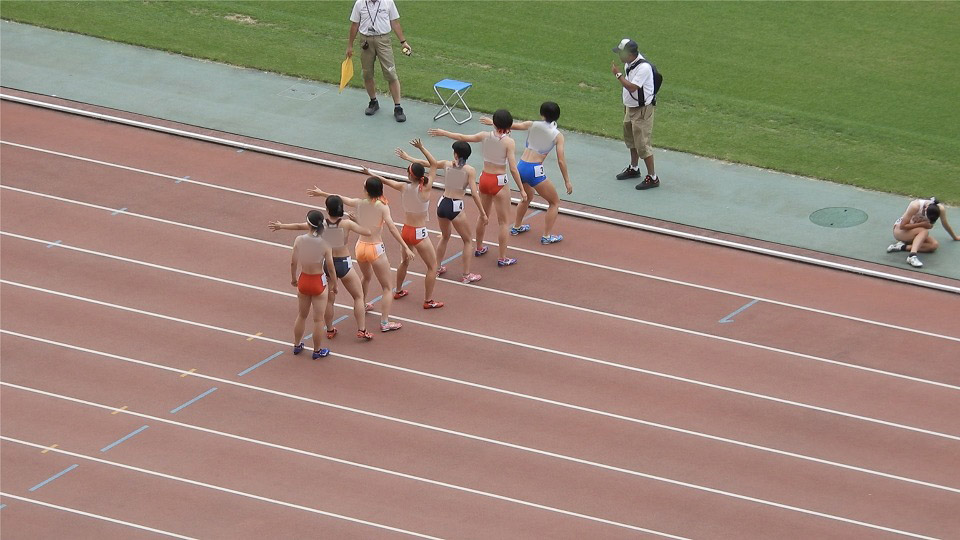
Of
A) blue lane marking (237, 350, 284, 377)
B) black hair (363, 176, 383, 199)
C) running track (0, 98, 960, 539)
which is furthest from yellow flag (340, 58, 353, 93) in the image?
blue lane marking (237, 350, 284, 377)

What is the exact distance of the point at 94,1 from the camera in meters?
26.0

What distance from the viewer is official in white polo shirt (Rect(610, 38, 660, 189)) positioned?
19.2m

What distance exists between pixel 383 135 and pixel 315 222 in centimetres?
649

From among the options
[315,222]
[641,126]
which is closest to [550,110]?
[641,126]

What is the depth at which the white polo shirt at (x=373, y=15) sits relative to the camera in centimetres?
2108

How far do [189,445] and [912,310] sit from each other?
849cm

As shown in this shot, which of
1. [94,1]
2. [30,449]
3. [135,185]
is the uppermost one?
[94,1]

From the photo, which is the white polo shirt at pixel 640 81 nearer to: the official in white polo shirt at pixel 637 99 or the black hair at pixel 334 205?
the official in white polo shirt at pixel 637 99

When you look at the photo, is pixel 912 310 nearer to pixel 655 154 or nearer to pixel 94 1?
pixel 655 154

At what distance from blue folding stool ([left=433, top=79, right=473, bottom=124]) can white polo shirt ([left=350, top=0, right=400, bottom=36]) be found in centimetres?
121

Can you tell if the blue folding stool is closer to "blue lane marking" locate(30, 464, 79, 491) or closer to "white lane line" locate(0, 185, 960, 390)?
"white lane line" locate(0, 185, 960, 390)

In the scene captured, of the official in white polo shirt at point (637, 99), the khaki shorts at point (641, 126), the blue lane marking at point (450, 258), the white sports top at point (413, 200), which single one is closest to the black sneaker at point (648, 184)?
the official in white polo shirt at point (637, 99)

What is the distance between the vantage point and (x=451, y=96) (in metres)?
22.3

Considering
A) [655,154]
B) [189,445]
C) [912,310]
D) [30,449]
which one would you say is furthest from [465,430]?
[655,154]
